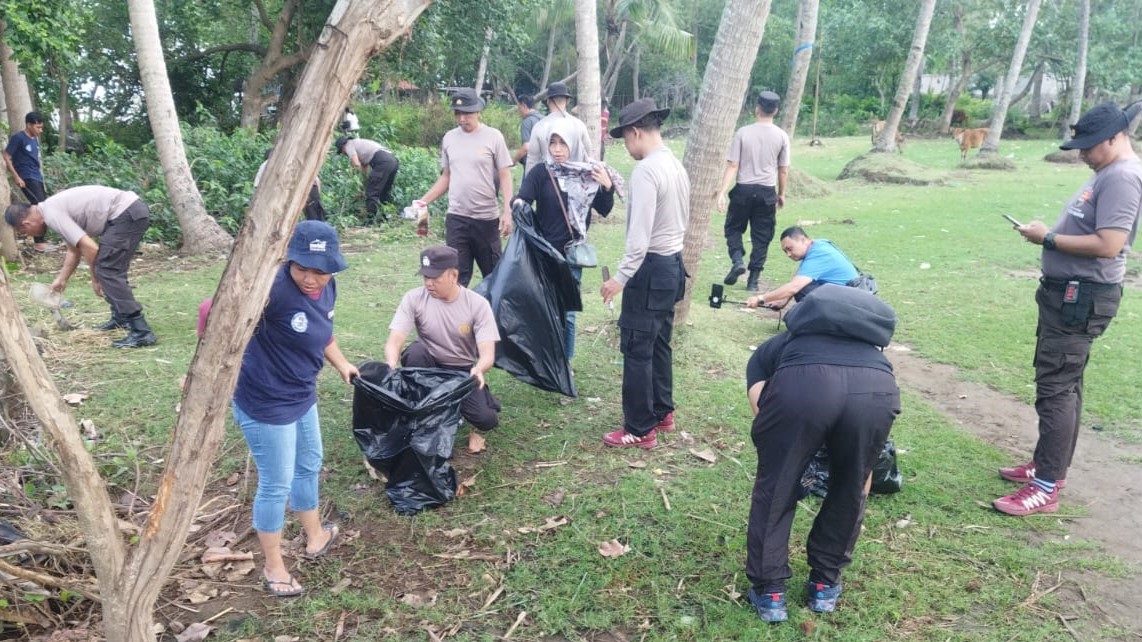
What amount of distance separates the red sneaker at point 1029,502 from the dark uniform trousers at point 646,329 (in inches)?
75.5

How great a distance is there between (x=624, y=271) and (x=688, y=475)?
4.03ft

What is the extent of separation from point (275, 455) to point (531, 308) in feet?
6.33

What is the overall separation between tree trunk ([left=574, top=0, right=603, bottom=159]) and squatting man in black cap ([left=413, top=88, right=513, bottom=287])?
16.3ft

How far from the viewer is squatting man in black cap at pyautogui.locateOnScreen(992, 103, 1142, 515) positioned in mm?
3695

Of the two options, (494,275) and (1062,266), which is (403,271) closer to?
(494,275)

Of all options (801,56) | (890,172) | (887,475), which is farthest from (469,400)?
(890,172)

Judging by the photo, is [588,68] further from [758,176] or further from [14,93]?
[14,93]

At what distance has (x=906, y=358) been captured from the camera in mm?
6336

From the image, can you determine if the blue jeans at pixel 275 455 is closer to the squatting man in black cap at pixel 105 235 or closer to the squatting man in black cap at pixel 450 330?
the squatting man in black cap at pixel 450 330

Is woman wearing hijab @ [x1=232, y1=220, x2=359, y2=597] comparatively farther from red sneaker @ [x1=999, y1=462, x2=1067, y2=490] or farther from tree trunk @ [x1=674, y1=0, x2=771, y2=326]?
red sneaker @ [x1=999, y1=462, x2=1067, y2=490]

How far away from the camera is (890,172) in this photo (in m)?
17.1

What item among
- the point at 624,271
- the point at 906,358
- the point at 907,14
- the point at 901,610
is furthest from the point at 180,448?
the point at 907,14

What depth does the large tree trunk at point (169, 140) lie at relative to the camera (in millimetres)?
8633

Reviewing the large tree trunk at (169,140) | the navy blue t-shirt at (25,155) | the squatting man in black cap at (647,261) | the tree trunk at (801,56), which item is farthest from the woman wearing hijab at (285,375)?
the tree trunk at (801,56)
